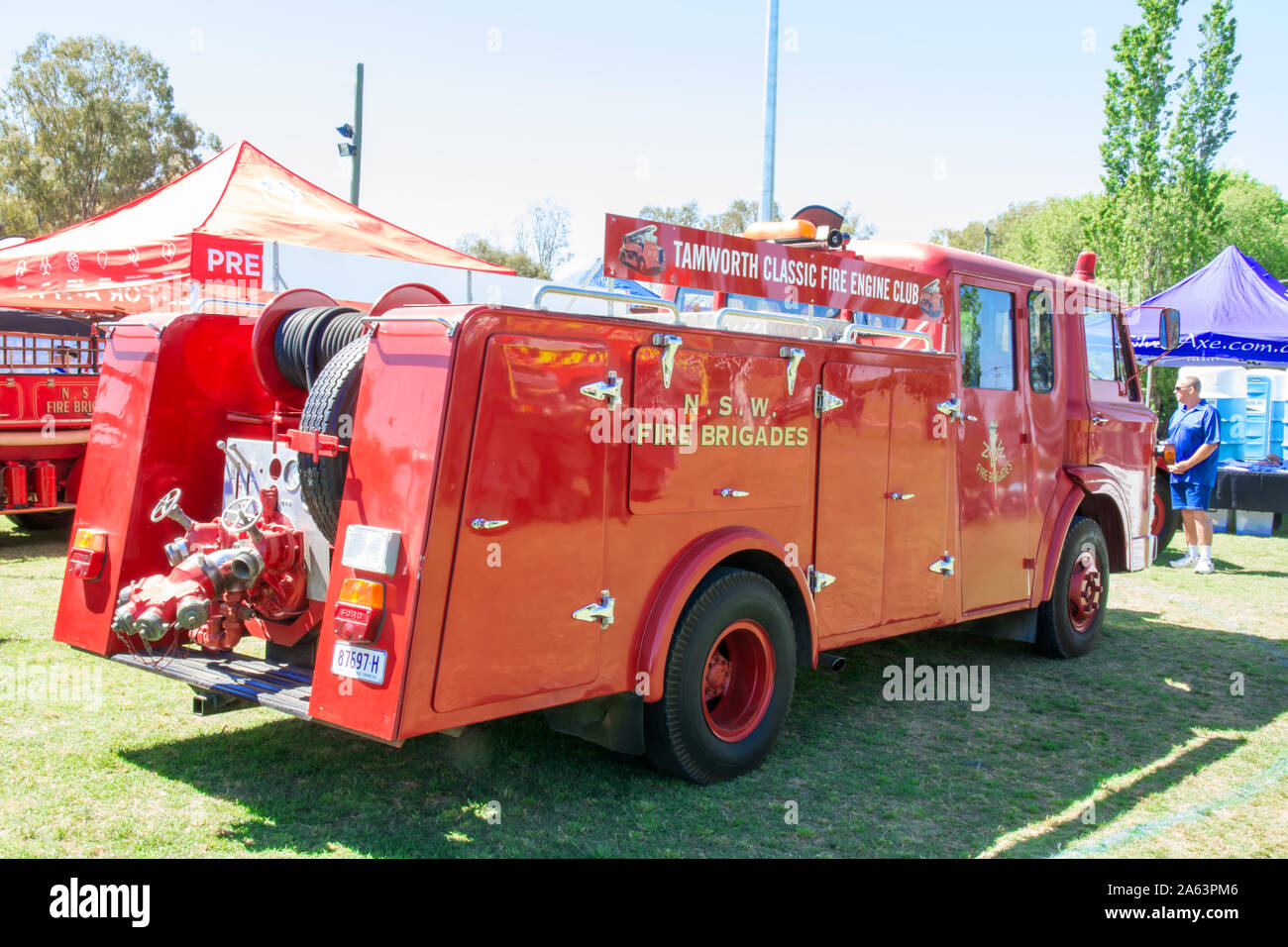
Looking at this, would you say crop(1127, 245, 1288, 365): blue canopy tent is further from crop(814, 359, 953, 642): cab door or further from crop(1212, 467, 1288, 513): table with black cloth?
crop(814, 359, 953, 642): cab door

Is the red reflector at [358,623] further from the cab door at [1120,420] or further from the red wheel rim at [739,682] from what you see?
the cab door at [1120,420]

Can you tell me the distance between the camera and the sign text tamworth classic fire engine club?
4105mm

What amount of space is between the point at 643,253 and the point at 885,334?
5.61ft

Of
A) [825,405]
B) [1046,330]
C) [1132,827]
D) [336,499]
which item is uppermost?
[1046,330]

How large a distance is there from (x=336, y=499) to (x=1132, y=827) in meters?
3.52

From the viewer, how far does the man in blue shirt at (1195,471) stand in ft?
34.9

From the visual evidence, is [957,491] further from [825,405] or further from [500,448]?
[500,448]

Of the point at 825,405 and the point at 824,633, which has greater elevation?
the point at 825,405

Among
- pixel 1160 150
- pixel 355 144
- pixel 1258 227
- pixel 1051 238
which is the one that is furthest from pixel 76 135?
pixel 1258 227

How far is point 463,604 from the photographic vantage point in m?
3.37

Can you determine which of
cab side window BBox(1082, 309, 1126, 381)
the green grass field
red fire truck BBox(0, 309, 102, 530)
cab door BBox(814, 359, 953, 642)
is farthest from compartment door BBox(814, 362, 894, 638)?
red fire truck BBox(0, 309, 102, 530)

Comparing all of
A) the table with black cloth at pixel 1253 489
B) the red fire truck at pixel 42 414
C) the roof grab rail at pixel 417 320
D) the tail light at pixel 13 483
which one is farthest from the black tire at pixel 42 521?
the table with black cloth at pixel 1253 489

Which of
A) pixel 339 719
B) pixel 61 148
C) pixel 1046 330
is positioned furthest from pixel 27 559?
pixel 61 148

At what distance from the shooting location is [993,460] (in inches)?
233
